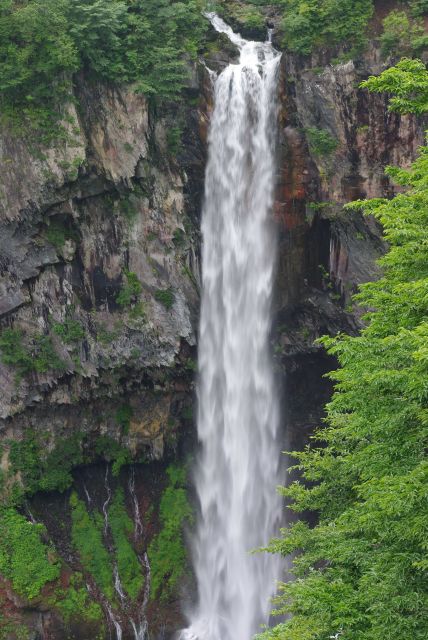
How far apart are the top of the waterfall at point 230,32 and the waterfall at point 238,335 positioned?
0.24 feet

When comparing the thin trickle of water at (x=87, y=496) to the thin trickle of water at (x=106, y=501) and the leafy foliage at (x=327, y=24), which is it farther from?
the leafy foliage at (x=327, y=24)

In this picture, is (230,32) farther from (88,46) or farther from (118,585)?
(118,585)

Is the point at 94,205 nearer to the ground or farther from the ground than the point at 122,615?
farther from the ground

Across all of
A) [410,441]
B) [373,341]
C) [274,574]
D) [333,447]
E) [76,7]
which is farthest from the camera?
[274,574]

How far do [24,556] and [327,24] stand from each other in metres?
20.4

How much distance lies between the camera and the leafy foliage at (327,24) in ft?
71.4

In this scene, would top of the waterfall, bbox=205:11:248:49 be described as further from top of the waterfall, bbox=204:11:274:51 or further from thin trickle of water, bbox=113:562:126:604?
thin trickle of water, bbox=113:562:126:604

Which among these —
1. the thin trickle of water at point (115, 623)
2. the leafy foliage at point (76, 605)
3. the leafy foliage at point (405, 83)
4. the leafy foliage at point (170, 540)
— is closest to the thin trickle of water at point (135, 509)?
the leafy foliage at point (170, 540)

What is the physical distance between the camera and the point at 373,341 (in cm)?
838

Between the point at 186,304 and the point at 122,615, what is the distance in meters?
10.6

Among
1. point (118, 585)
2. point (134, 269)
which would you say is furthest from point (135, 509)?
point (134, 269)

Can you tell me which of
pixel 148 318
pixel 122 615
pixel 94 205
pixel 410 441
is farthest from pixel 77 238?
pixel 410 441

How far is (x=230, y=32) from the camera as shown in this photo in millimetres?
24078

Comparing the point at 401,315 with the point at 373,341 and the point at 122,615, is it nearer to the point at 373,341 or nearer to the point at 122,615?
the point at 373,341
